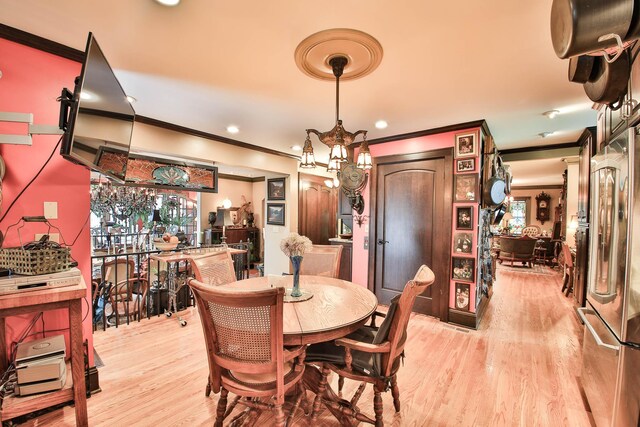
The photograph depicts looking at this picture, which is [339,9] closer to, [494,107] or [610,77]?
[610,77]

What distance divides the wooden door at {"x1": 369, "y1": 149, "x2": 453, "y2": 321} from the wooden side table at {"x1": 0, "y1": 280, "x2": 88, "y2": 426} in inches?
131

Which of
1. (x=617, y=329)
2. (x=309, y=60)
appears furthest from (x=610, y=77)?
(x=309, y=60)

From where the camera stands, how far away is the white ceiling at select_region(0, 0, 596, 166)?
1514 mm

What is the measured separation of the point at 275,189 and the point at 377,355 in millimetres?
4522

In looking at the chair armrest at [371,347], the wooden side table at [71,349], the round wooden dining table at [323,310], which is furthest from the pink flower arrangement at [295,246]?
the wooden side table at [71,349]

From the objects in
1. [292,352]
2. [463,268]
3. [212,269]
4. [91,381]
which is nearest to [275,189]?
[212,269]

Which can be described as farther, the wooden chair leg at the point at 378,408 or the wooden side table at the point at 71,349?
the wooden chair leg at the point at 378,408

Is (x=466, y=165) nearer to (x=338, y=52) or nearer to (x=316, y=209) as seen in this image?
(x=338, y=52)

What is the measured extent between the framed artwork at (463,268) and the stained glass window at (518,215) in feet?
28.6

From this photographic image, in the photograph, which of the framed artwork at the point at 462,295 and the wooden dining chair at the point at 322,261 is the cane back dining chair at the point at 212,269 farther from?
the framed artwork at the point at 462,295

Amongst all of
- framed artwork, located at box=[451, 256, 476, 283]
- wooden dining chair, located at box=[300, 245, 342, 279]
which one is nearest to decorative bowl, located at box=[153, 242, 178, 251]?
wooden dining chair, located at box=[300, 245, 342, 279]

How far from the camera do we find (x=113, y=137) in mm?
1818

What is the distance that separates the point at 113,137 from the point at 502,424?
10.6 ft

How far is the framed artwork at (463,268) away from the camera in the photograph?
331cm
